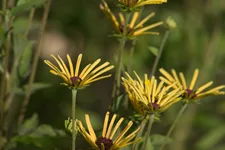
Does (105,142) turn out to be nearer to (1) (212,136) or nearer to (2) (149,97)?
(2) (149,97)

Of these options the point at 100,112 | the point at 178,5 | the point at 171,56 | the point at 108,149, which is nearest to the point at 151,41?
the point at 171,56

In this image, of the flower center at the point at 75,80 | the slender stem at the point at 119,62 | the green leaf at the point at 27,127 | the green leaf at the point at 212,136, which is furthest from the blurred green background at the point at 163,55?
the flower center at the point at 75,80

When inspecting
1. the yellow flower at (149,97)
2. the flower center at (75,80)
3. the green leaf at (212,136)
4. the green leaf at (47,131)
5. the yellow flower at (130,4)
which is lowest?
the green leaf at (212,136)

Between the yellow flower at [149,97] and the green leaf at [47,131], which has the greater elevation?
the yellow flower at [149,97]

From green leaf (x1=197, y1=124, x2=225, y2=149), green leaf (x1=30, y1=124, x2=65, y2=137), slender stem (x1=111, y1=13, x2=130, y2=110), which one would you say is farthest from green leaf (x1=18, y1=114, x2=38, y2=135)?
green leaf (x1=197, y1=124, x2=225, y2=149)

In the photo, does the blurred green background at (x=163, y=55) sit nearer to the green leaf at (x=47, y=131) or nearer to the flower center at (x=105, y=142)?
the green leaf at (x=47, y=131)

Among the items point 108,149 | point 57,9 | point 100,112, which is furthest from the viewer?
point 100,112

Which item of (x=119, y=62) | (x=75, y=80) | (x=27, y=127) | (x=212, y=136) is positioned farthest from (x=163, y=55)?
(x=75, y=80)

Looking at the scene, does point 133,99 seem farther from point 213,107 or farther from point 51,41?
point 51,41

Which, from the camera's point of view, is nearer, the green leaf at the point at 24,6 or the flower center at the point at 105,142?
the flower center at the point at 105,142
